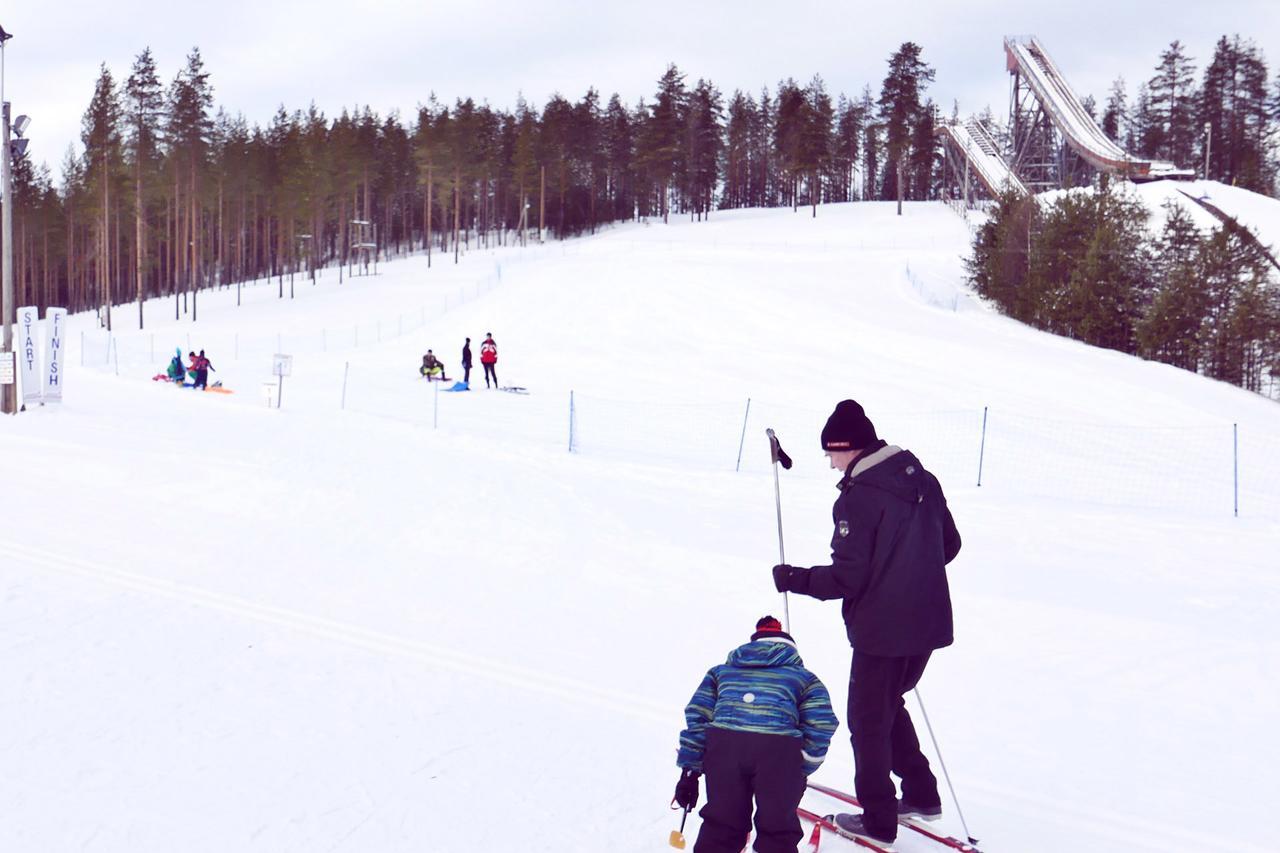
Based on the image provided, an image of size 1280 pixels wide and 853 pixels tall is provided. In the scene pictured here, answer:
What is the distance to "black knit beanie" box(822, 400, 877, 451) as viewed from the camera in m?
3.82

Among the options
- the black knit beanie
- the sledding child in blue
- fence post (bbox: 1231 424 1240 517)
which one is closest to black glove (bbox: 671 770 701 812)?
the sledding child in blue

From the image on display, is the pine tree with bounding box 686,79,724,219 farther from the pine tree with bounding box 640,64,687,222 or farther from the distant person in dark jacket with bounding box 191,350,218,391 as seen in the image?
the distant person in dark jacket with bounding box 191,350,218,391

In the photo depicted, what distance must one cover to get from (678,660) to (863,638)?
123 inches

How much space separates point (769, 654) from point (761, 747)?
0.33 m

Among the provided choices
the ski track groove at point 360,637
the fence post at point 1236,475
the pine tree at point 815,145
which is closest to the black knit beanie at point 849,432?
the ski track groove at point 360,637

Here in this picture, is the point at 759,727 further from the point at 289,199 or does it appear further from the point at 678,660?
the point at 289,199

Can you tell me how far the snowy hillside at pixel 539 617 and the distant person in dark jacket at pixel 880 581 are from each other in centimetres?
53

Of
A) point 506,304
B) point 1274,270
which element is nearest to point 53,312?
point 506,304

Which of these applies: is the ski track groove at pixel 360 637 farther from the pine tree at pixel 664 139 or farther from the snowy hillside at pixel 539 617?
the pine tree at pixel 664 139

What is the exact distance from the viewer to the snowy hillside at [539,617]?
451 cm

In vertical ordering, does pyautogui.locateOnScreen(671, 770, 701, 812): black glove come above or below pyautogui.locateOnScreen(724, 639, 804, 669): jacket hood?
below

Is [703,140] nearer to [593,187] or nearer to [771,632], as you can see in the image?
[593,187]

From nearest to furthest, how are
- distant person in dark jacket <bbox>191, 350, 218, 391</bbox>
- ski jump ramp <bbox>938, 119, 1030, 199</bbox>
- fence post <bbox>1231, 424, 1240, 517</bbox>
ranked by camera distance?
fence post <bbox>1231, 424, 1240, 517</bbox> < distant person in dark jacket <bbox>191, 350, 218, 391</bbox> < ski jump ramp <bbox>938, 119, 1030, 199</bbox>

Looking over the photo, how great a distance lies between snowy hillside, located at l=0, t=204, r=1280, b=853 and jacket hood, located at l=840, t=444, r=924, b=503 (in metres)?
1.61
